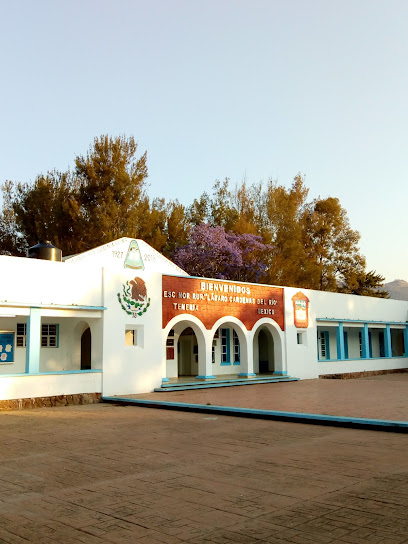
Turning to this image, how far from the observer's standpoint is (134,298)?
16578mm

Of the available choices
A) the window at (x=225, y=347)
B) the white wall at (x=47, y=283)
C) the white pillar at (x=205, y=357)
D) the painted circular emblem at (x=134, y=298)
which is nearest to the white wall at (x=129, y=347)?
the painted circular emblem at (x=134, y=298)

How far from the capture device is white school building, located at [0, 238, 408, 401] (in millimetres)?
14094

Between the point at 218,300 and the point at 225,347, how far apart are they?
9.69 feet

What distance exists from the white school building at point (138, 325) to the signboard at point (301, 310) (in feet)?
0.14

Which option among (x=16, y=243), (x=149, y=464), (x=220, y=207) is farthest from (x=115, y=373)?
(x=220, y=207)

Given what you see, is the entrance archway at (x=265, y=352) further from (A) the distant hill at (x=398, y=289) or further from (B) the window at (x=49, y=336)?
(A) the distant hill at (x=398, y=289)

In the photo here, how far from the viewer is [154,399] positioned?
14.6m

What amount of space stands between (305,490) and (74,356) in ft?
40.9

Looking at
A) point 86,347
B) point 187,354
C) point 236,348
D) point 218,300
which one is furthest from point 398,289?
point 86,347

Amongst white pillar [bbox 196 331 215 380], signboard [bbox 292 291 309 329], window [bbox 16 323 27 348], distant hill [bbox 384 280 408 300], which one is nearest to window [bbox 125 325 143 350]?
white pillar [bbox 196 331 215 380]

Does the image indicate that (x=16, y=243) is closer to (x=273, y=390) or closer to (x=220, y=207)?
(x=220, y=207)

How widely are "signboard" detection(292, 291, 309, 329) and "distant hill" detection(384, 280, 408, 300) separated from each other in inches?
3615

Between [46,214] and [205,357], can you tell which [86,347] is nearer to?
[205,357]

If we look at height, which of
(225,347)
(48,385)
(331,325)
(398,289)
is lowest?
(48,385)
